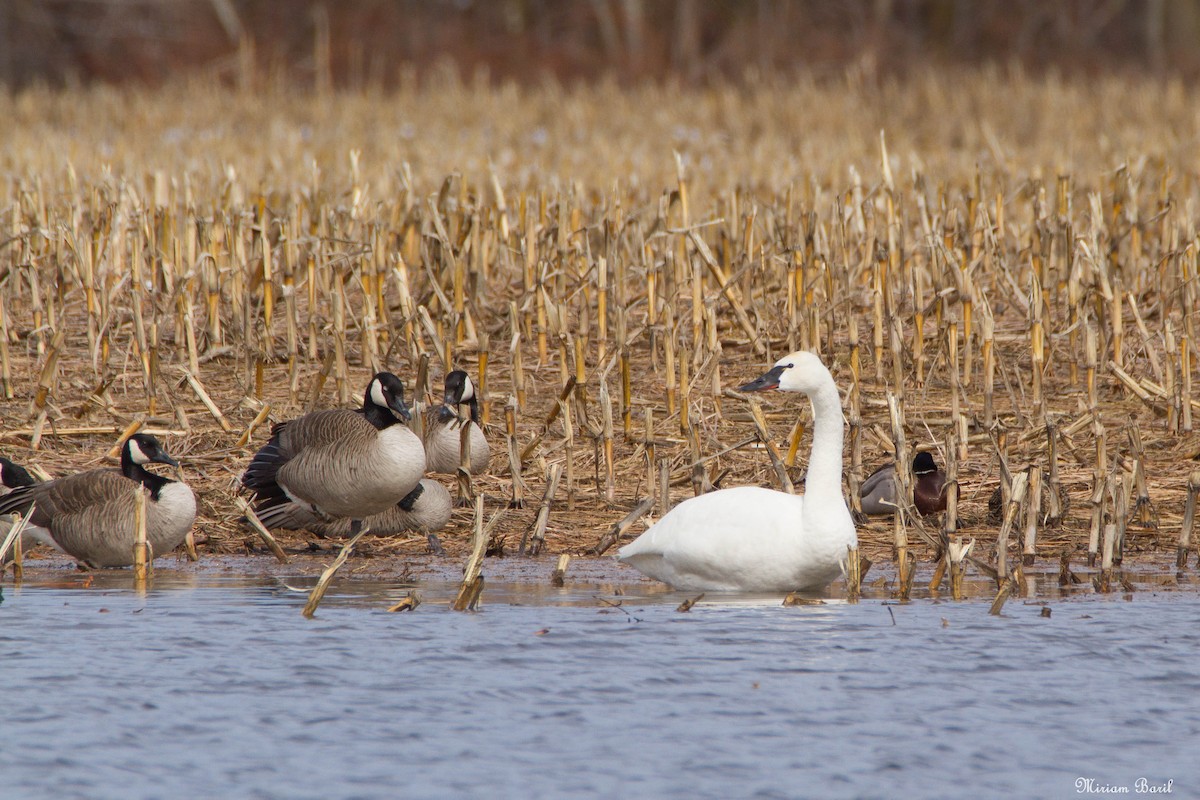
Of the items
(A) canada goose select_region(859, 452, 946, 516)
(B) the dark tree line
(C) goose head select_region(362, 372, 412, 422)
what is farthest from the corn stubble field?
(B) the dark tree line

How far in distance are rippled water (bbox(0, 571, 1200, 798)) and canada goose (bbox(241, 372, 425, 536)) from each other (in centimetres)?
123

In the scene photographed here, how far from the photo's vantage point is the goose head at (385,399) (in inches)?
370

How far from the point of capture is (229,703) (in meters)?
6.09

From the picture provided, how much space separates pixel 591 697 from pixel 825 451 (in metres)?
2.30

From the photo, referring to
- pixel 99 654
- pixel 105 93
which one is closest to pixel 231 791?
pixel 99 654

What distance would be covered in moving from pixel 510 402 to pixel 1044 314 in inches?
145

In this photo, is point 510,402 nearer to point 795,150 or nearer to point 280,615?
point 280,615

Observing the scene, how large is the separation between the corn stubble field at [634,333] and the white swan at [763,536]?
381 mm

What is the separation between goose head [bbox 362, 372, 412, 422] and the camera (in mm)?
9391

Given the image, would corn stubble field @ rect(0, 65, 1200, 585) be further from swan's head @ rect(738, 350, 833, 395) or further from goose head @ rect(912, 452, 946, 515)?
swan's head @ rect(738, 350, 833, 395)

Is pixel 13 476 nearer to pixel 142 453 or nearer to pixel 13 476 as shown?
pixel 13 476

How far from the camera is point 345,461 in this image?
899 cm

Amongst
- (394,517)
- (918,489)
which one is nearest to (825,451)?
(918,489)

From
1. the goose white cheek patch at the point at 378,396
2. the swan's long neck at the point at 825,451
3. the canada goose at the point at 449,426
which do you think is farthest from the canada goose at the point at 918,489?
the goose white cheek patch at the point at 378,396
